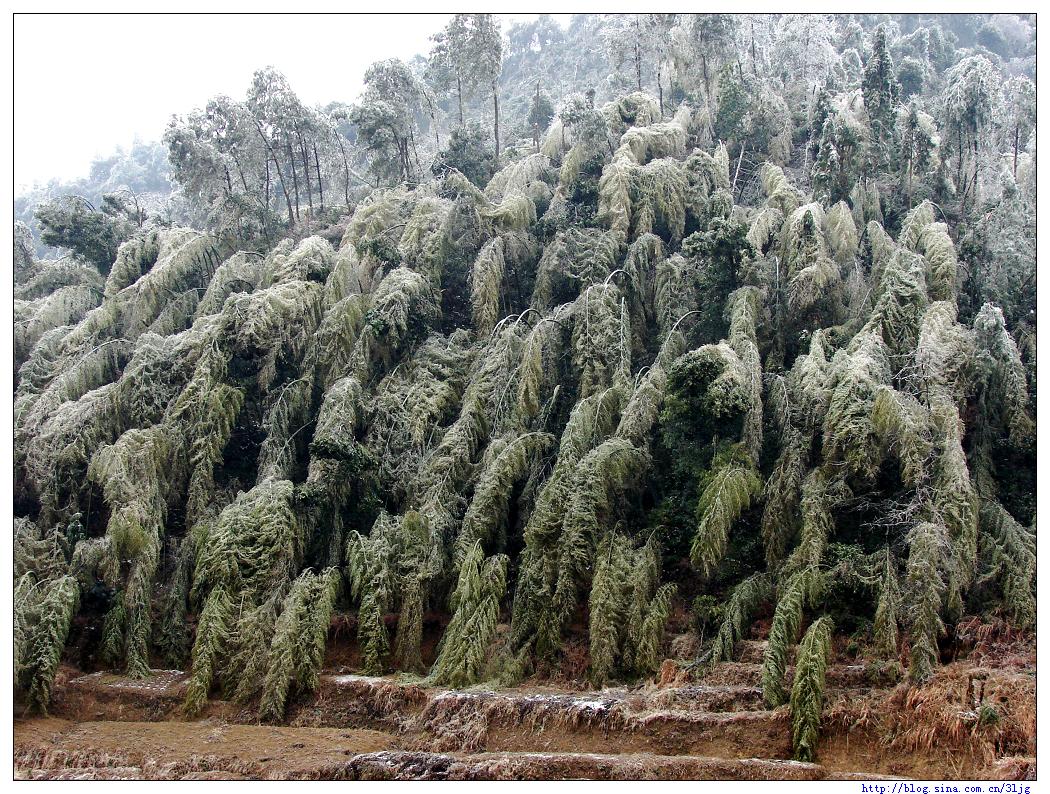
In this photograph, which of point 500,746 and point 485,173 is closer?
point 500,746

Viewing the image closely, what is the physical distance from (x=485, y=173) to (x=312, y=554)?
10.4 metres

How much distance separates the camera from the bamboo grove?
1032 cm

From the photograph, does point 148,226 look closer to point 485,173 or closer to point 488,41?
point 485,173

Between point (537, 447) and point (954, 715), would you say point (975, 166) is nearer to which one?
point (537, 447)

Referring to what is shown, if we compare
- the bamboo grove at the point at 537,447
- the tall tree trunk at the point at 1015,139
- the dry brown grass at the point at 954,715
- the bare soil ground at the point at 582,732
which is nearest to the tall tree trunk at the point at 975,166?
the bamboo grove at the point at 537,447

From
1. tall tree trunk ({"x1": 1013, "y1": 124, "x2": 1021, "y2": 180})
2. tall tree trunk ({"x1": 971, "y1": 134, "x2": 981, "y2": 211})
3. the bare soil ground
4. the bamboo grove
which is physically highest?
tall tree trunk ({"x1": 1013, "y1": 124, "x2": 1021, "y2": 180})

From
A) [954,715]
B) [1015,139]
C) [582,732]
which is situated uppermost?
[1015,139]

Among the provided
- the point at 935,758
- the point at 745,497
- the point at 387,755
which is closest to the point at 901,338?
the point at 745,497

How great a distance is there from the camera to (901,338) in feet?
38.0

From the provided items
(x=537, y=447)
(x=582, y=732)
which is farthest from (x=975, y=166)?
(x=582, y=732)

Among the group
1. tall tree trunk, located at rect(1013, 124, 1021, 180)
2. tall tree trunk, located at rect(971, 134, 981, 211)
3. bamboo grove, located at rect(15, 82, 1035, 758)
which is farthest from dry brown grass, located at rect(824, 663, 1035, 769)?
tall tree trunk, located at rect(1013, 124, 1021, 180)

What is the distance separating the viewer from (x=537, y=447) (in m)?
12.4

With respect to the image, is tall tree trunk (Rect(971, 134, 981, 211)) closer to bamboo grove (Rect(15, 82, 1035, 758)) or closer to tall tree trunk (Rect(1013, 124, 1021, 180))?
bamboo grove (Rect(15, 82, 1035, 758))

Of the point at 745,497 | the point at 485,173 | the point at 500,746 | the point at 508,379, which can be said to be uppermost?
the point at 485,173
